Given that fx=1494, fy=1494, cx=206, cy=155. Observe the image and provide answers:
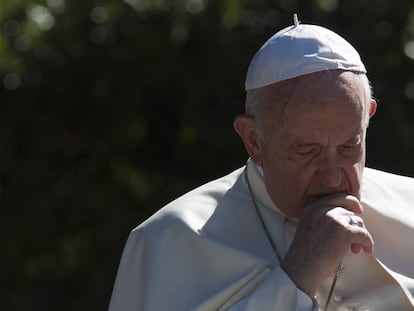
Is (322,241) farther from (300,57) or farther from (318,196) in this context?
Answer: (300,57)

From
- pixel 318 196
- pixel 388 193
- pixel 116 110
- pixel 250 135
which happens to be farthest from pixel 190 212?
pixel 116 110

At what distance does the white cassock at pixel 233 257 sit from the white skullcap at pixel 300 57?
39cm

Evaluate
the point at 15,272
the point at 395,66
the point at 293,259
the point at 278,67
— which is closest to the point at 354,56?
the point at 278,67

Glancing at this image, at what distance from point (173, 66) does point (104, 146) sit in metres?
0.55

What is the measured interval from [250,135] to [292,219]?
0.33 meters

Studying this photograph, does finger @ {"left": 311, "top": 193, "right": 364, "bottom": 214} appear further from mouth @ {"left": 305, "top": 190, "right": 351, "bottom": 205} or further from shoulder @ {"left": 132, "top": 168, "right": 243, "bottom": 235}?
shoulder @ {"left": 132, "top": 168, "right": 243, "bottom": 235}

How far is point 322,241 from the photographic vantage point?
4.43 m

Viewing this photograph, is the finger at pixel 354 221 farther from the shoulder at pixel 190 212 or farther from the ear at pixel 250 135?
the shoulder at pixel 190 212

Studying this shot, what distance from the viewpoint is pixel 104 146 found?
7.76 metres

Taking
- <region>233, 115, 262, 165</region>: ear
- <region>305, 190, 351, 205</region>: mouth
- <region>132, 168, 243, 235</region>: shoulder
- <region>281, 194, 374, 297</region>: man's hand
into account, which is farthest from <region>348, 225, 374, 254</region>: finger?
<region>132, 168, 243, 235</region>: shoulder

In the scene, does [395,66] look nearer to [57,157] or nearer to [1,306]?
[57,157]

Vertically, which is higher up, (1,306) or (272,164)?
(272,164)

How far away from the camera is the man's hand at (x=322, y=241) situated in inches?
174

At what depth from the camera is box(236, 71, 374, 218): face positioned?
441cm
